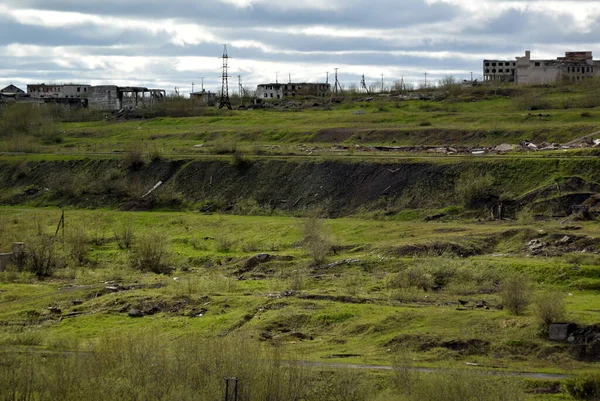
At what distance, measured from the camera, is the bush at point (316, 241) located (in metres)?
54.9

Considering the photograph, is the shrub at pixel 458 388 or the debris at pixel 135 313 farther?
the debris at pixel 135 313

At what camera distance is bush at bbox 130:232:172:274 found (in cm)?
5743

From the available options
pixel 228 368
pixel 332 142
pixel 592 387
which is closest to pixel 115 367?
pixel 228 368

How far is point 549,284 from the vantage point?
153 feet

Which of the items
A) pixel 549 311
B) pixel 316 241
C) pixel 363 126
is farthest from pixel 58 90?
pixel 549 311

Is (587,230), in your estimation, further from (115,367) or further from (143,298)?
(115,367)

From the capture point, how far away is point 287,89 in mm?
174125

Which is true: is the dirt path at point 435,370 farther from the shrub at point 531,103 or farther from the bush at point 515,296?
the shrub at point 531,103

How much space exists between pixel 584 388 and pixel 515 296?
29.6ft

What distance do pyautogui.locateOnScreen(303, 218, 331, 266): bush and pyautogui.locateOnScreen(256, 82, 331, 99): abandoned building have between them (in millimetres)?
108987

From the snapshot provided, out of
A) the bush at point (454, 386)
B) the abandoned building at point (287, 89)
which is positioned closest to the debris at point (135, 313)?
the bush at point (454, 386)

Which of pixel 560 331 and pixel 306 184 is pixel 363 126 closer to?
pixel 306 184

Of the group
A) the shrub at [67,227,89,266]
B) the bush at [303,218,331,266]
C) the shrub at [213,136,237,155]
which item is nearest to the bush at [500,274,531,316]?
the bush at [303,218,331,266]

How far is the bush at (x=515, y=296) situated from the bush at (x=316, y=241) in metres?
14.3
